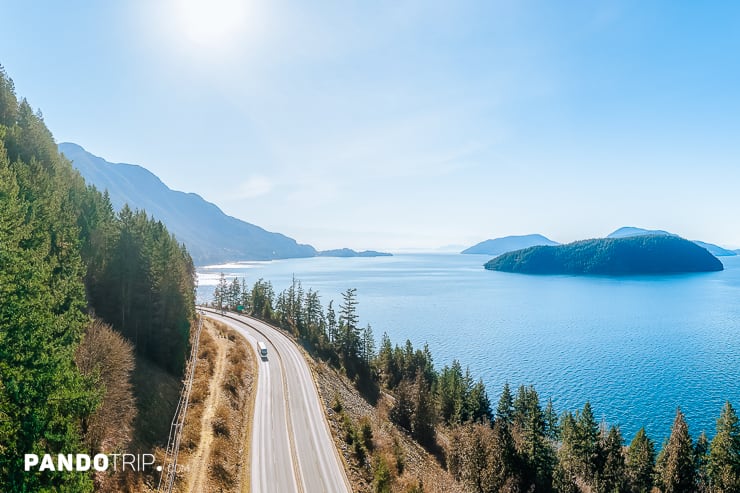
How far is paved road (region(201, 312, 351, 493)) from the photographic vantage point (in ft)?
102

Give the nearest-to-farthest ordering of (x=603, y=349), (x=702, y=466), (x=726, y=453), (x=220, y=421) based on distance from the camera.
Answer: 1. (x=220, y=421)
2. (x=726, y=453)
3. (x=702, y=466)
4. (x=603, y=349)

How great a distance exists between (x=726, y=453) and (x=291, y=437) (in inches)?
2102

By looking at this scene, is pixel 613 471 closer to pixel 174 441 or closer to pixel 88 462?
pixel 174 441

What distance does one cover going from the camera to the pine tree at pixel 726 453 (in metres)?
45.2

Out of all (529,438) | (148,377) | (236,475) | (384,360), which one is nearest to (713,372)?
(529,438)

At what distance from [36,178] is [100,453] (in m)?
27.6

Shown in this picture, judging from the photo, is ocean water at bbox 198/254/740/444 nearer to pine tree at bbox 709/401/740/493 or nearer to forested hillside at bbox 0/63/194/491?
pine tree at bbox 709/401/740/493

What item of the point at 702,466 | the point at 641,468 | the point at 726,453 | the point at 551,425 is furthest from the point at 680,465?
the point at 551,425

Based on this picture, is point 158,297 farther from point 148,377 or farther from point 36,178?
point 36,178

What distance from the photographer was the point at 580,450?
174ft

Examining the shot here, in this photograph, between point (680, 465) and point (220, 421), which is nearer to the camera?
point (220, 421)

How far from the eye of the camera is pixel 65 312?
83.6ft

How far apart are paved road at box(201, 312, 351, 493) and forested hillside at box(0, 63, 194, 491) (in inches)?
467

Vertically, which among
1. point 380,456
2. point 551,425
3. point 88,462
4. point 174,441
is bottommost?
point 551,425
